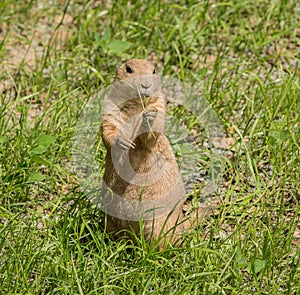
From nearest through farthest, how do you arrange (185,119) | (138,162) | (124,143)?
1. (124,143)
2. (138,162)
3. (185,119)

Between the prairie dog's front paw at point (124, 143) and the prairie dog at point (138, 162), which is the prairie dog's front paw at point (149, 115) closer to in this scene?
the prairie dog at point (138, 162)

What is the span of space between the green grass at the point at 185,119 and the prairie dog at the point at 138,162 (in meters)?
0.15

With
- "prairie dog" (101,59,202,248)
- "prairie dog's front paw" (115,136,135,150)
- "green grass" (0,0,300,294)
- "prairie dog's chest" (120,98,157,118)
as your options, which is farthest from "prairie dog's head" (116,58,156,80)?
"green grass" (0,0,300,294)

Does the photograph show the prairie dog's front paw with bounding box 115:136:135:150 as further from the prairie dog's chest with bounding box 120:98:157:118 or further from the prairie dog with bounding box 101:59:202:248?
the prairie dog's chest with bounding box 120:98:157:118

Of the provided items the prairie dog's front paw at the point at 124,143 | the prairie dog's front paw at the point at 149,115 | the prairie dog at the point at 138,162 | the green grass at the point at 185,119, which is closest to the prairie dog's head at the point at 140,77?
the prairie dog at the point at 138,162

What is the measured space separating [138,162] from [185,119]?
4.76 ft

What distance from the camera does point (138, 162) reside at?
14.5ft

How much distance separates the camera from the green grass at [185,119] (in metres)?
4.26

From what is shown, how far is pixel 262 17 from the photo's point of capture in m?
6.71

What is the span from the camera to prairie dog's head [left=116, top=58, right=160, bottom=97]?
A: 4.41 meters

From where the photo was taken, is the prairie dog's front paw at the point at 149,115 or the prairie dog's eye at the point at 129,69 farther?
the prairie dog's eye at the point at 129,69

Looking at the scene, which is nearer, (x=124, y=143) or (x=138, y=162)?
(x=124, y=143)

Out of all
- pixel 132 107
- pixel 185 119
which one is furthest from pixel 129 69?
pixel 185 119

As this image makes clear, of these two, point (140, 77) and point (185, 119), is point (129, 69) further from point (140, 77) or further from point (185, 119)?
point (185, 119)
